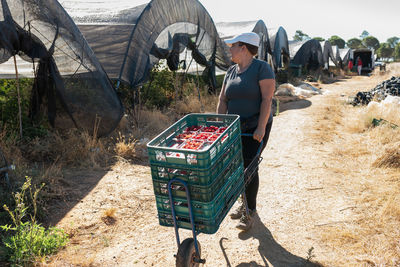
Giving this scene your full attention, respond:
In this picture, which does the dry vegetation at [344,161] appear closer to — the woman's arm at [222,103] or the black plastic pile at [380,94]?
the woman's arm at [222,103]

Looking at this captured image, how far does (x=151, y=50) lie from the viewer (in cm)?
759

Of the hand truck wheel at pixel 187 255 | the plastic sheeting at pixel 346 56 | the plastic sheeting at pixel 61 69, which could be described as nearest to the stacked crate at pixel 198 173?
the hand truck wheel at pixel 187 255

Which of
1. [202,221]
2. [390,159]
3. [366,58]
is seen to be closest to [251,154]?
[202,221]

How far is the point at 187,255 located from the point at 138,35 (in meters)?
5.63

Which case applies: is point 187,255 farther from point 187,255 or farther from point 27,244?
point 27,244

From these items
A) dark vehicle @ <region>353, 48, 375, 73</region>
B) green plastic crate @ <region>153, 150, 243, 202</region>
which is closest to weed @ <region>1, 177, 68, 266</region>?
green plastic crate @ <region>153, 150, 243, 202</region>

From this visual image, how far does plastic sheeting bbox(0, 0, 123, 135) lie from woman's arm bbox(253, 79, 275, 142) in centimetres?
363

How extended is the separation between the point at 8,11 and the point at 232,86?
11.8 feet

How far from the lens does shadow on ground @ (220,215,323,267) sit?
10.3 feet

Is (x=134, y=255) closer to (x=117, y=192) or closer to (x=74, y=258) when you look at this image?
(x=74, y=258)

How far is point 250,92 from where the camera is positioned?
328cm

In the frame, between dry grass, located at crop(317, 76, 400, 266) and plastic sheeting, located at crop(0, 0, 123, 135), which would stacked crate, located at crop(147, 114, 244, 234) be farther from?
plastic sheeting, located at crop(0, 0, 123, 135)

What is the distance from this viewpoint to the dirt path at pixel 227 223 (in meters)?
3.25

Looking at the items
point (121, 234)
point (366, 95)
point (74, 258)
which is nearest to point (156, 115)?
point (121, 234)
